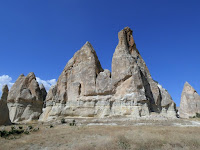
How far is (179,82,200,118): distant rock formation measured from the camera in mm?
46281

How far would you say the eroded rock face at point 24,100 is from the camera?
32281mm

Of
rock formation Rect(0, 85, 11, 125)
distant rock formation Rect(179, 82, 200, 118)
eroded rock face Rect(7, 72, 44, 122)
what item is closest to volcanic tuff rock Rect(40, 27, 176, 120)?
eroded rock face Rect(7, 72, 44, 122)

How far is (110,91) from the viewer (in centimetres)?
2869

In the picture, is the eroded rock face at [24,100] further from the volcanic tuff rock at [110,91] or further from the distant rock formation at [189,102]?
the distant rock formation at [189,102]

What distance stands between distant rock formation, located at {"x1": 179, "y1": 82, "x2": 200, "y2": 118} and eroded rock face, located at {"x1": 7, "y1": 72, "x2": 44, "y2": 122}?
134ft

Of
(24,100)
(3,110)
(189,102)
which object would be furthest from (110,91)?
(189,102)

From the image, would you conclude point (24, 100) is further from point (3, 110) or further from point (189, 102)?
point (189, 102)

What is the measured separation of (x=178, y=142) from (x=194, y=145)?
0.99 meters

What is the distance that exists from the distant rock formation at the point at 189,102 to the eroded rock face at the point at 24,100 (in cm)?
4074

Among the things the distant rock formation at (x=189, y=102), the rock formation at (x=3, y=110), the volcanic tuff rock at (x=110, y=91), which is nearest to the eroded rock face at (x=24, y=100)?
the volcanic tuff rock at (x=110, y=91)

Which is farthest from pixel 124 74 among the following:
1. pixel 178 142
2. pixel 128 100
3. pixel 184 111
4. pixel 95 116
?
pixel 184 111

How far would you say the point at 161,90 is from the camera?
31781 millimetres

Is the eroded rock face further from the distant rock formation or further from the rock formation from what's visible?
the distant rock formation

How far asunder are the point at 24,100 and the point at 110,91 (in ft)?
61.2
